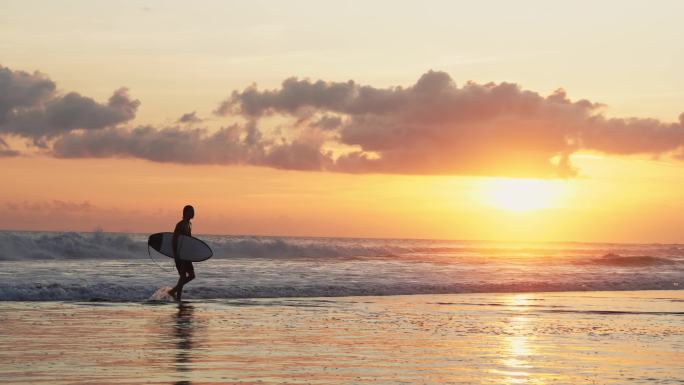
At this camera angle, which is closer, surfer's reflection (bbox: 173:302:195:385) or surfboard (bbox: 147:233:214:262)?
surfer's reflection (bbox: 173:302:195:385)

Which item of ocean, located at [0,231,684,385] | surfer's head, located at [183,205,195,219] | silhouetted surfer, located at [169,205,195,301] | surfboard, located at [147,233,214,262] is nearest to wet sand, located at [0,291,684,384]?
ocean, located at [0,231,684,385]

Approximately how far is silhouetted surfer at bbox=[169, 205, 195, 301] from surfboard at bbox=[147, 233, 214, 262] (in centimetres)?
11

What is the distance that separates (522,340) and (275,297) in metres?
11.1

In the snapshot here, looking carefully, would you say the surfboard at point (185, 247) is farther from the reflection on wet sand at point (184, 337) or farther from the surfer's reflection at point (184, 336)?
the reflection on wet sand at point (184, 337)

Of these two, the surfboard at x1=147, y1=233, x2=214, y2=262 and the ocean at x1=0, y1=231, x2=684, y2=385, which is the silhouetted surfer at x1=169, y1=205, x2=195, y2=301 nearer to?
the surfboard at x1=147, y1=233, x2=214, y2=262

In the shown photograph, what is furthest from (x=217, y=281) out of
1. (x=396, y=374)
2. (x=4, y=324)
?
(x=396, y=374)

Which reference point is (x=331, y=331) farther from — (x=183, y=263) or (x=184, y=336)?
(x=183, y=263)

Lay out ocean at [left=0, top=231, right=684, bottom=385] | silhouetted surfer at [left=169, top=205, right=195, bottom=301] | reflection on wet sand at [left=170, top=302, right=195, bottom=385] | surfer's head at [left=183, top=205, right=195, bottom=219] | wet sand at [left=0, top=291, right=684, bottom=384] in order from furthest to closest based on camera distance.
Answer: surfer's head at [left=183, top=205, right=195, bottom=219] → silhouetted surfer at [left=169, top=205, right=195, bottom=301] → reflection on wet sand at [left=170, top=302, right=195, bottom=385] → ocean at [left=0, top=231, right=684, bottom=385] → wet sand at [left=0, top=291, right=684, bottom=384]

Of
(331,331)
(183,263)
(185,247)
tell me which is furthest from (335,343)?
(185,247)

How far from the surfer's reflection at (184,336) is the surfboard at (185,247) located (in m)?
1.94

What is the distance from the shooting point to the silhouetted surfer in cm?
2131

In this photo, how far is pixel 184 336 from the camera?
1374 centimetres

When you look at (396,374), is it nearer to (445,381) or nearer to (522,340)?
(445,381)

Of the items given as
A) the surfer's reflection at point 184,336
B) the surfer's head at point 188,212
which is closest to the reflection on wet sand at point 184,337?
the surfer's reflection at point 184,336
